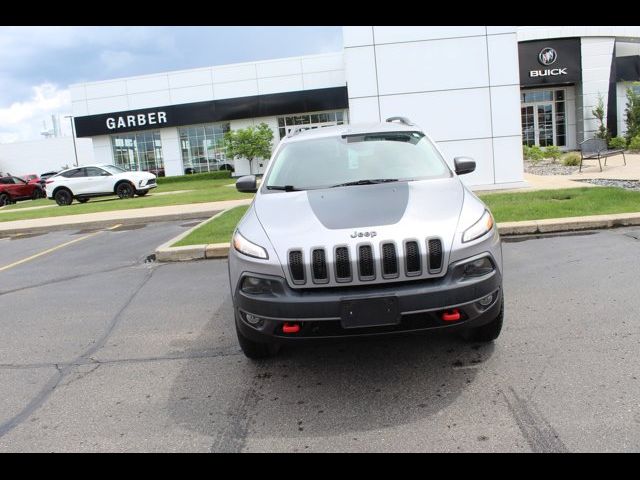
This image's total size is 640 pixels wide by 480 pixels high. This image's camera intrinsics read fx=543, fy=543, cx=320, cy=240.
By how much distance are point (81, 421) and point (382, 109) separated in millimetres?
10764

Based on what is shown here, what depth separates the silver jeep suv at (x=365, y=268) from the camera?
311 centimetres

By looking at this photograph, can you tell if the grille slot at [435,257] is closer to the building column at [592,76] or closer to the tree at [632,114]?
the tree at [632,114]

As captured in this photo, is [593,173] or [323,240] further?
[593,173]

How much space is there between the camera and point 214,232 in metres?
9.09

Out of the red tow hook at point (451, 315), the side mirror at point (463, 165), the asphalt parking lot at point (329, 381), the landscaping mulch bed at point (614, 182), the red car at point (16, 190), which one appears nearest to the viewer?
the asphalt parking lot at point (329, 381)

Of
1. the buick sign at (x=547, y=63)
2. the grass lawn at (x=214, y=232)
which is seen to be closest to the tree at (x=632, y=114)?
the buick sign at (x=547, y=63)

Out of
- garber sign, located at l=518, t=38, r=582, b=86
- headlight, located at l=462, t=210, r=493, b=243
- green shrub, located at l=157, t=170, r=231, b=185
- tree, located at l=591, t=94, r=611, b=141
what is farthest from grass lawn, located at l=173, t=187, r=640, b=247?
green shrub, located at l=157, t=170, r=231, b=185

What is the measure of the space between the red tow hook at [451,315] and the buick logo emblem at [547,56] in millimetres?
28383

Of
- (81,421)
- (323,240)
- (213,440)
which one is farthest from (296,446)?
(81,421)

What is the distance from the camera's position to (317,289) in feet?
10.5

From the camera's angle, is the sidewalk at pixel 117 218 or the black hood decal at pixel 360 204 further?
the sidewalk at pixel 117 218

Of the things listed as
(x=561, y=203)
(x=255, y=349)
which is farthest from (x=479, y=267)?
(x=561, y=203)

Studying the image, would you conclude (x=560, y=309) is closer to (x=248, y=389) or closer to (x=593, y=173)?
(x=248, y=389)

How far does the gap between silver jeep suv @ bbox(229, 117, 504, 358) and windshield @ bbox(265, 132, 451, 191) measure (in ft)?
1.80
